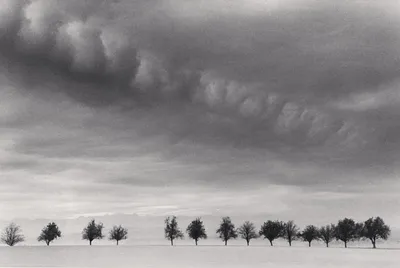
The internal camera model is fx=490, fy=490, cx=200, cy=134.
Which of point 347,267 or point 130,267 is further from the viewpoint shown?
point 347,267

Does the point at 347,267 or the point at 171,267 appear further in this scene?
the point at 347,267

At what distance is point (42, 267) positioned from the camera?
81938 mm

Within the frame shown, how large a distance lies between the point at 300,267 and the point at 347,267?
11.1 metres

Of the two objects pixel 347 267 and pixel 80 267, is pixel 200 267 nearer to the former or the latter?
pixel 80 267

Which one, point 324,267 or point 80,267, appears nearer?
point 80,267

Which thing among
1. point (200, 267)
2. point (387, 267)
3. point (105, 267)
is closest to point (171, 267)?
point (200, 267)

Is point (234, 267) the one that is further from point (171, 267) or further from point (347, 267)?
point (347, 267)

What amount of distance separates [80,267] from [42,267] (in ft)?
20.3

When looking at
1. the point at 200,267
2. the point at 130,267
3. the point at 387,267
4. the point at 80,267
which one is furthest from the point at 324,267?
the point at 80,267

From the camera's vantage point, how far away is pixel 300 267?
85.9 m

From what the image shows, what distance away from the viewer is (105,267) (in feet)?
271

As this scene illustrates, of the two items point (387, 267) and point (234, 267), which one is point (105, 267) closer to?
point (234, 267)

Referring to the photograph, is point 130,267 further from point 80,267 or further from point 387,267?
point 387,267

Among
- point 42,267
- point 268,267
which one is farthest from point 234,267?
point 42,267
